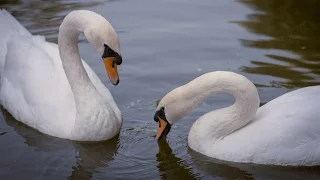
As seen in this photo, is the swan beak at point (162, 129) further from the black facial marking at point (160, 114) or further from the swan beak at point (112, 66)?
the swan beak at point (112, 66)

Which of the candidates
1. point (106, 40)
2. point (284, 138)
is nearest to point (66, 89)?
point (106, 40)

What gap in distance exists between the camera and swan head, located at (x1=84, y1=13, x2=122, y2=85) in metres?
5.64

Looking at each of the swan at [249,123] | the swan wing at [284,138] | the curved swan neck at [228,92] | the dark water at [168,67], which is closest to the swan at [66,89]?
the dark water at [168,67]

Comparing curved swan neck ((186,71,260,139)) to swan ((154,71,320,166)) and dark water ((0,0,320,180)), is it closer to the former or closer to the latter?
swan ((154,71,320,166))

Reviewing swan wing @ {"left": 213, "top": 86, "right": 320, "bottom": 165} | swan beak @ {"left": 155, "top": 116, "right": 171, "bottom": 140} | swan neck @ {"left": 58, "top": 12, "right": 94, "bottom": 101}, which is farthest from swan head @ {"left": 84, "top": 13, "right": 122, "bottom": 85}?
swan wing @ {"left": 213, "top": 86, "right": 320, "bottom": 165}

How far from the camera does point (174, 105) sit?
230 inches

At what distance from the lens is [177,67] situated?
800 cm

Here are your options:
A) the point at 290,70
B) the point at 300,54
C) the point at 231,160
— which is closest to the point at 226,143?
the point at 231,160

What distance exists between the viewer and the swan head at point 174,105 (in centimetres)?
580

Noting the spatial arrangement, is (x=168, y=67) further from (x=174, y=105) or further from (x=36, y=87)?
(x=174, y=105)

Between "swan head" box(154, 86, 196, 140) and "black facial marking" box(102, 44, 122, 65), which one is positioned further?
"swan head" box(154, 86, 196, 140)

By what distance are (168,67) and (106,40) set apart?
2384mm

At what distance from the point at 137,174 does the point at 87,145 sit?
0.76 m

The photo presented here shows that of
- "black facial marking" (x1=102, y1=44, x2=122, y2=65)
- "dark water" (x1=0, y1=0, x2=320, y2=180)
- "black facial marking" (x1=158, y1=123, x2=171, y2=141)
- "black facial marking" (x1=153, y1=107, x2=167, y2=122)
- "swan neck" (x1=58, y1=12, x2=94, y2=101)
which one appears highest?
"black facial marking" (x1=102, y1=44, x2=122, y2=65)
